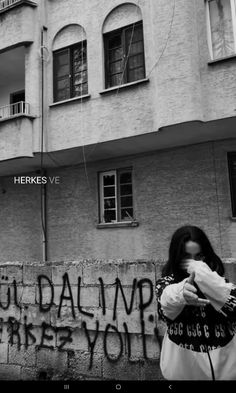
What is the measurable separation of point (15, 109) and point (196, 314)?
406 inches

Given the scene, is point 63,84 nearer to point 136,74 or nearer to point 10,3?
point 136,74

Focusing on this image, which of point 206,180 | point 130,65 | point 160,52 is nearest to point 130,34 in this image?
point 130,65

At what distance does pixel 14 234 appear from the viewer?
11.5m

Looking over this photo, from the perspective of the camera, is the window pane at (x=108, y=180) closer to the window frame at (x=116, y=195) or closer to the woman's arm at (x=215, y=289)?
the window frame at (x=116, y=195)

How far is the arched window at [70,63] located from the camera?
974 cm

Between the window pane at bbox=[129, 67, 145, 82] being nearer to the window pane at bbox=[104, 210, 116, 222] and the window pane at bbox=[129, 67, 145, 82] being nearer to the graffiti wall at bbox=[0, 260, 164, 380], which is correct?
the window pane at bbox=[104, 210, 116, 222]

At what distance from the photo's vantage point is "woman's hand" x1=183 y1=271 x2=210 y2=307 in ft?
6.29

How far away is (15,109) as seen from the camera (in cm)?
1121

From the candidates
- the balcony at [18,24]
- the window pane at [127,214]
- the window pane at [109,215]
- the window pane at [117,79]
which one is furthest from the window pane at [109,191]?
the balcony at [18,24]

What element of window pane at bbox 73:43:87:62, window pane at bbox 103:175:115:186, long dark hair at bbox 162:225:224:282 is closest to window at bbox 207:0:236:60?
window pane at bbox 73:43:87:62

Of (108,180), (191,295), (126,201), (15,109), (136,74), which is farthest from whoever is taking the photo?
(15,109)

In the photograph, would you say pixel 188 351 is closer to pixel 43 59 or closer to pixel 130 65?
pixel 130 65

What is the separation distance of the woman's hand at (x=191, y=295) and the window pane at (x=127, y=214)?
24.6 ft

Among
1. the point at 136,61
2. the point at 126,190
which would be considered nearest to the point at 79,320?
the point at 126,190
